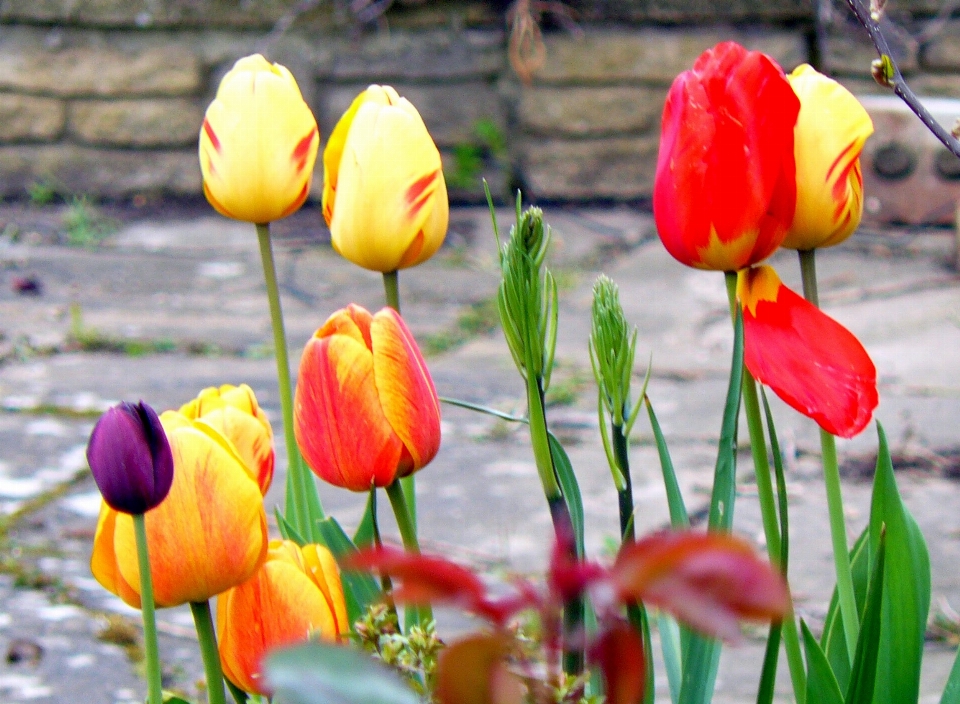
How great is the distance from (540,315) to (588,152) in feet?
10.9

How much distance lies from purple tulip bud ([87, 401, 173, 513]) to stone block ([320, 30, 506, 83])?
10.6 ft

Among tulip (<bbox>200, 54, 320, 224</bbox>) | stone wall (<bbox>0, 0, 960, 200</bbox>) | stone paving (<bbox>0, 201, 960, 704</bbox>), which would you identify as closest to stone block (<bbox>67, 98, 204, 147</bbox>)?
stone wall (<bbox>0, 0, 960, 200</bbox>)

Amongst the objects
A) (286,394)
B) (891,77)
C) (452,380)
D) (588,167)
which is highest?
(891,77)

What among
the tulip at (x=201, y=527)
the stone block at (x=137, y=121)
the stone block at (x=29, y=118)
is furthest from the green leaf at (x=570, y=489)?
the stone block at (x=29, y=118)

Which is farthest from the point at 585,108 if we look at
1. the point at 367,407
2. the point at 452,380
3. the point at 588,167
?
the point at 367,407

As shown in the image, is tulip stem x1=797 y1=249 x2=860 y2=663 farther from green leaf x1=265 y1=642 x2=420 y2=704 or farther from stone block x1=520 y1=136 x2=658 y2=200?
stone block x1=520 y1=136 x2=658 y2=200

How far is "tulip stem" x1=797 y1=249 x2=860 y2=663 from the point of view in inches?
24.5

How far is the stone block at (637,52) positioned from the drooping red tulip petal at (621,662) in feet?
11.5

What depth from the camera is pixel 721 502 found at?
1.90ft

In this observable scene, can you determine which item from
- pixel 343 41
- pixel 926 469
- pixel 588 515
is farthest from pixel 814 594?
pixel 343 41

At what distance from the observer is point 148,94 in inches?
147

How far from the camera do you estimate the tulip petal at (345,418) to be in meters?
0.58

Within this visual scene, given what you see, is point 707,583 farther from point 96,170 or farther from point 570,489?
point 96,170

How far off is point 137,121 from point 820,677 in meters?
3.52
